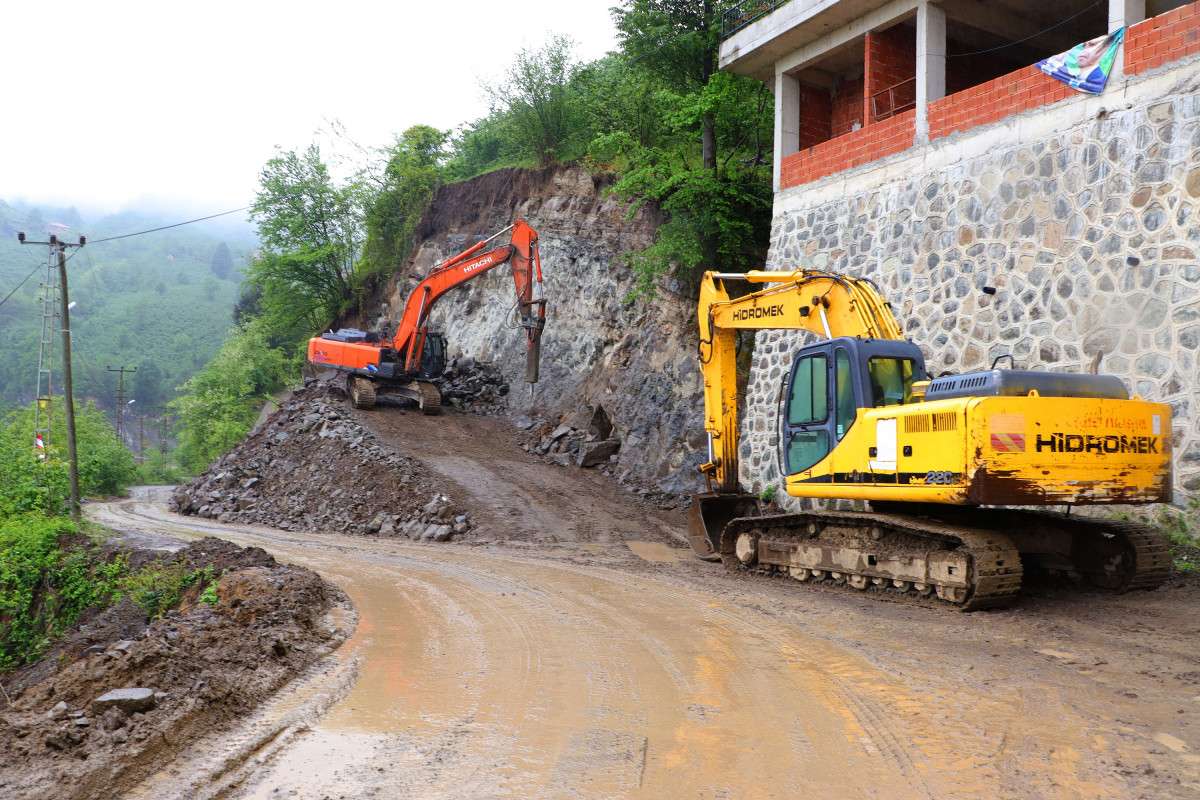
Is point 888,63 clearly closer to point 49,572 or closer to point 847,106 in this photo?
point 847,106

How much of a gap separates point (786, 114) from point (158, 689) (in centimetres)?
1525

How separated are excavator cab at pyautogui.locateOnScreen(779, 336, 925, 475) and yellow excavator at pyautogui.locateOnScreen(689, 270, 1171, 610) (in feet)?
0.06

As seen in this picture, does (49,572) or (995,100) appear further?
(49,572)

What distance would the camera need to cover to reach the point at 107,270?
468 feet

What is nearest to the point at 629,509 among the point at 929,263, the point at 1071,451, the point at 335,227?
the point at 929,263

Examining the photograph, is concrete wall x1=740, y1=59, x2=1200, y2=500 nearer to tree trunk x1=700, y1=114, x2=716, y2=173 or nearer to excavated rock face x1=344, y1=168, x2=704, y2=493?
tree trunk x1=700, y1=114, x2=716, y2=173

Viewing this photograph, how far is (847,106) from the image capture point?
17438mm

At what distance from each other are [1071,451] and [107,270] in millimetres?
→ 160211

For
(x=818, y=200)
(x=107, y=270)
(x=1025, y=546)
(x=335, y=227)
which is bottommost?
(x=1025, y=546)

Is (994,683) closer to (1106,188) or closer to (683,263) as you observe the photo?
(1106,188)

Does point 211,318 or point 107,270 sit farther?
point 107,270

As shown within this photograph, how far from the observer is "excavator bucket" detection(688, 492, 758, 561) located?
1241 centimetres

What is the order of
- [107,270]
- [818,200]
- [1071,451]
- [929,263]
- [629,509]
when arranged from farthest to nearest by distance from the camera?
[107,270] → [629,509] → [818,200] → [929,263] → [1071,451]

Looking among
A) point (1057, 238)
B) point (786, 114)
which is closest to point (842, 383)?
point (1057, 238)
